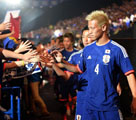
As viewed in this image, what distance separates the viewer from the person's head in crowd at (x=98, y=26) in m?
3.74

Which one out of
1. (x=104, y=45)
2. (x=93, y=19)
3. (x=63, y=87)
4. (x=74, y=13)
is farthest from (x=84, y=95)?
(x=74, y=13)

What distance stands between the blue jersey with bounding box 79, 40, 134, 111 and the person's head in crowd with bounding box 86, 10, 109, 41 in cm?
18

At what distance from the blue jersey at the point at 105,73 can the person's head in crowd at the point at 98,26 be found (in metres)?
0.18

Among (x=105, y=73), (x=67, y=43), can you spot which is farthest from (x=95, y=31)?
(x=67, y=43)

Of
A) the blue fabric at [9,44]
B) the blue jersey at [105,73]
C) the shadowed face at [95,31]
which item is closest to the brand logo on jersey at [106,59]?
the blue jersey at [105,73]

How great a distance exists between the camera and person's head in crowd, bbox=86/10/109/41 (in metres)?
3.74

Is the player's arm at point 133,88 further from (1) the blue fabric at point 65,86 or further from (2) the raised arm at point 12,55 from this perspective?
(1) the blue fabric at point 65,86

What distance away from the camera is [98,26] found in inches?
147

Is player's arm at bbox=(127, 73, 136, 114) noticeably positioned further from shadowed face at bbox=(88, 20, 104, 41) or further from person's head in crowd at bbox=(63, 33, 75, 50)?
person's head in crowd at bbox=(63, 33, 75, 50)

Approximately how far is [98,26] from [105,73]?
2.27ft

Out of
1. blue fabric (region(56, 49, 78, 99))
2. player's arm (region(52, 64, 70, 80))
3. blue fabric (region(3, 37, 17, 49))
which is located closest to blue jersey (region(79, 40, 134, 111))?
player's arm (region(52, 64, 70, 80))

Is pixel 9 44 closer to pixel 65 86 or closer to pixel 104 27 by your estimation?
pixel 65 86

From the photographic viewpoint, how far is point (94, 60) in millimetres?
3678

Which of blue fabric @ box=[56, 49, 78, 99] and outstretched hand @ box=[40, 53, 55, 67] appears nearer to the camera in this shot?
outstretched hand @ box=[40, 53, 55, 67]
